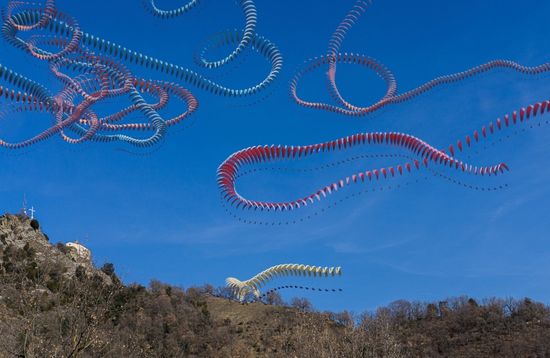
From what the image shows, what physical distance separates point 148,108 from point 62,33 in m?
6.35

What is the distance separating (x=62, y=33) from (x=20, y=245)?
2004 inches

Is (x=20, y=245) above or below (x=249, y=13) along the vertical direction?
above

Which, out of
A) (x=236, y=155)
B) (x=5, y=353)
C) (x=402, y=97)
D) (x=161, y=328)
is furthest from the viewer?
(x=161, y=328)

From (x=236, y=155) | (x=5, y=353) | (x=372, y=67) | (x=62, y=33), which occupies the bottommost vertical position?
(x=5, y=353)

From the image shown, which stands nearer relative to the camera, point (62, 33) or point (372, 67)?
point (62, 33)

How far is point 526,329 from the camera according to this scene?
291 ft

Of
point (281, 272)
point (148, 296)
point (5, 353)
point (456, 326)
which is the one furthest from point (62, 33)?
point (456, 326)

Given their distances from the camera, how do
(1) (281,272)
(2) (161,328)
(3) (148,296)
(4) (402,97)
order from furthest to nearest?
(3) (148,296), (2) (161,328), (1) (281,272), (4) (402,97)

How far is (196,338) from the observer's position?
250 feet

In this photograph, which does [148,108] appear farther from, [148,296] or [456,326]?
[456,326]

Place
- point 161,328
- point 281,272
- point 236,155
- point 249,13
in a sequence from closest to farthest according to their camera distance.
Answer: point 249,13, point 236,155, point 281,272, point 161,328

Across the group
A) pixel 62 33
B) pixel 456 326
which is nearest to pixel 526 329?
pixel 456 326

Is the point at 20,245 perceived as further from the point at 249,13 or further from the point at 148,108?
the point at 249,13

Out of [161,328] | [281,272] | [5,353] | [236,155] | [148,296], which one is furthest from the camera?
[148,296]
